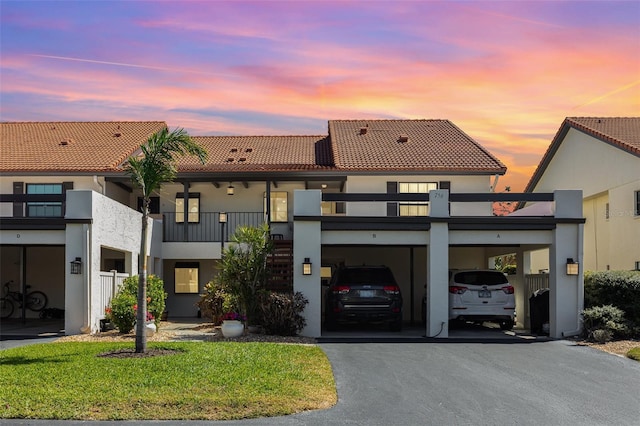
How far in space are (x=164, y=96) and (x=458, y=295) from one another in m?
8.98

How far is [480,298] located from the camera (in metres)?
18.8

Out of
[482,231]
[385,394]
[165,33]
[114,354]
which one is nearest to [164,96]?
[165,33]

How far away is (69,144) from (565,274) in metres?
19.7

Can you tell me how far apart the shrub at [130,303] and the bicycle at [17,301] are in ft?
24.0

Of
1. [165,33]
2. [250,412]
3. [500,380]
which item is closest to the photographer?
[250,412]

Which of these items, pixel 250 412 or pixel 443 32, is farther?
pixel 443 32

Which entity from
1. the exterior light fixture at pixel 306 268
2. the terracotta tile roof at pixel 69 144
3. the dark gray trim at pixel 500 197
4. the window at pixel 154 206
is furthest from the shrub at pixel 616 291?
the terracotta tile roof at pixel 69 144

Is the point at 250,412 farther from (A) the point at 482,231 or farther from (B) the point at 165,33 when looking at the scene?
(A) the point at 482,231

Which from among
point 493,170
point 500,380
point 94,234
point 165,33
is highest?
point 165,33

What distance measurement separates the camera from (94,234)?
58.2 feet

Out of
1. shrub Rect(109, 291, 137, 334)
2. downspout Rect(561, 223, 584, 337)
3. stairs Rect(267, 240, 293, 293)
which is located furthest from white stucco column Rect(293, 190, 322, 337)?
downspout Rect(561, 223, 584, 337)

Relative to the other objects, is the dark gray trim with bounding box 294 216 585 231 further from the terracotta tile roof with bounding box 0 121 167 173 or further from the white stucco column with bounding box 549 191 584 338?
the terracotta tile roof with bounding box 0 121 167 173

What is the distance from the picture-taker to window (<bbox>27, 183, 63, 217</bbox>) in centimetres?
2542

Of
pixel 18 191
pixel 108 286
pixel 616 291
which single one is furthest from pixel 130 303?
pixel 616 291
